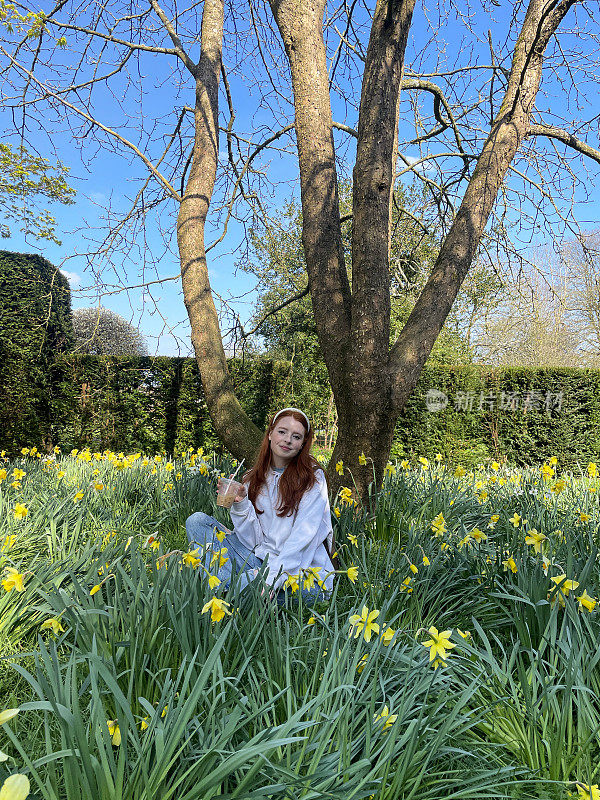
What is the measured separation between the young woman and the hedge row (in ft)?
16.1

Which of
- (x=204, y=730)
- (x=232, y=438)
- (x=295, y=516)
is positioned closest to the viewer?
(x=204, y=730)

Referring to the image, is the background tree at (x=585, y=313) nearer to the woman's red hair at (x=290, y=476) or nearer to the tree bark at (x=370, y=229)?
the tree bark at (x=370, y=229)

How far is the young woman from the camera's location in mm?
2402

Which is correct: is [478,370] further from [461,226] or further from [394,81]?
[394,81]

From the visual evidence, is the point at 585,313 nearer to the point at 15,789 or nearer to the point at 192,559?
the point at 192,559

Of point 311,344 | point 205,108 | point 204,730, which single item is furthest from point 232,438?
point 311,344

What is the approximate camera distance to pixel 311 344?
29.3 feet

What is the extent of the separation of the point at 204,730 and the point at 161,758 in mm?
230

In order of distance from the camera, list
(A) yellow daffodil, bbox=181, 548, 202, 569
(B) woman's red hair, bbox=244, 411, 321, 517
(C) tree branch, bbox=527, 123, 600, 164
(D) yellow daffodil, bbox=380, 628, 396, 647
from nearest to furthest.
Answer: (D) yellow daffodil, bbox=380, 628, 396, 647 < (A) yellow daffodil, bbox=181, 548, 202, 569 < (B) woman's red hair, bbox=244, 411, 321, 517 < (C) tree branch, bbox=527, 123, 600, 164

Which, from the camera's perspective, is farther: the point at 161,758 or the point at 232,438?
the point at 232,438

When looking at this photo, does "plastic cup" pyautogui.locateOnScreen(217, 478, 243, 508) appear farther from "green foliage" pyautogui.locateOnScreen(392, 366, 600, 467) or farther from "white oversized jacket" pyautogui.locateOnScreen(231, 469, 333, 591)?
"green foliage" pyautogui.locateOnScreen(392, 366, 600, 467)

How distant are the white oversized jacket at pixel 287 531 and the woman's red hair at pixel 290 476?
0.03m

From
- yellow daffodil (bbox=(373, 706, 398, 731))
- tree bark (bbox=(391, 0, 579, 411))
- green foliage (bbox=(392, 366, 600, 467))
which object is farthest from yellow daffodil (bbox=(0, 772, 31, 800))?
green foliage (bbox=(392, 366, 600, 467))

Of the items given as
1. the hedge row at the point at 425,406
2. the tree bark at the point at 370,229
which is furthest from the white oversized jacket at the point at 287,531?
the hedge row at the point at 425,406
